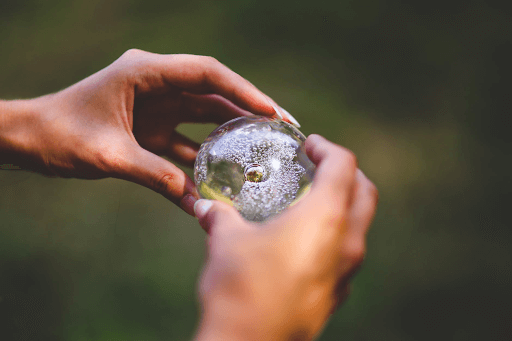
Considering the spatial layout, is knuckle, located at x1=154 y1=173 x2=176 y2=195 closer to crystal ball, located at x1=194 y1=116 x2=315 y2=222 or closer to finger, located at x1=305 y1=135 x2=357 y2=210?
crystal ball, located at x1=194 y1=116 x2=315 y2=222

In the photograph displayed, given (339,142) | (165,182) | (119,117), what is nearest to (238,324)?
(165,182)

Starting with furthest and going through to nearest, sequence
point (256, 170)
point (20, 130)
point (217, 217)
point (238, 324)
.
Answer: point (20, 130) < point (256, 170) < point (217, 217) < point (238, 324)

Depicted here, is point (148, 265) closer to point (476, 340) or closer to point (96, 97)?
point (96, 97)

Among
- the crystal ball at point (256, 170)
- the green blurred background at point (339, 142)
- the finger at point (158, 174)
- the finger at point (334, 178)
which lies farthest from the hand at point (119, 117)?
the green blurred background at point (339, 142)

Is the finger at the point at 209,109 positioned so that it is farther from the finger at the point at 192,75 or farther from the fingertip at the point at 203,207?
the fingertip at the point at 203,207

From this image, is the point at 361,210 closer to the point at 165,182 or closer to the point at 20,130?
the point at 165,182

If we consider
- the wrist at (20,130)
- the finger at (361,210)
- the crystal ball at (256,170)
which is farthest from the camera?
the wrist at (20,130)

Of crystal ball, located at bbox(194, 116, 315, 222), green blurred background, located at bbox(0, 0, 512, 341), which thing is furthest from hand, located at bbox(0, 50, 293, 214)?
green blurred background, located at bbox(0, 0, 512, 341)
